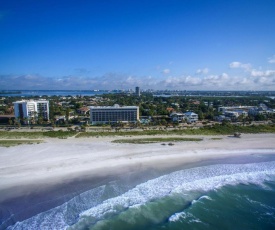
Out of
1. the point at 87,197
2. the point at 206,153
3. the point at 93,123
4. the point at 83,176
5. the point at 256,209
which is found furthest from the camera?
the point at 93,123

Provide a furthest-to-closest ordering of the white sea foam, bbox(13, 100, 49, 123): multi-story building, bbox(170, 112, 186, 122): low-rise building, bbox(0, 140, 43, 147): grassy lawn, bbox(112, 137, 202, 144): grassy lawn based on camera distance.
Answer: bbox(170, 112, 186, 122): low-rise building → bbox(13, 100, 49, 123): multi-story building → bbox(112, 137, 202, 144): grassy lawn → bbox(0, 140, 43, 147): grassy lawn → the white sea foam

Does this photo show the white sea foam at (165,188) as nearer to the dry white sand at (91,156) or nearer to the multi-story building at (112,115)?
the dry white sand at (91,156)

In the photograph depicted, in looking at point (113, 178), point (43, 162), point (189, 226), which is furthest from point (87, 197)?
point (43, 162)

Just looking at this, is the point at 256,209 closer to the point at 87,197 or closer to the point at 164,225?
the point at 164,225

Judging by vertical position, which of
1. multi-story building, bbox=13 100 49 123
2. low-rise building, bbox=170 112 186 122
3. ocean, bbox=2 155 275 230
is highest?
multi-story building, bbox=13 100 49 123

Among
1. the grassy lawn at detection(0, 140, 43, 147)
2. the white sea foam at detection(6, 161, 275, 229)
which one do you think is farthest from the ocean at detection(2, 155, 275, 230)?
the grassy lawn at detection(0, 140, 43, 147)

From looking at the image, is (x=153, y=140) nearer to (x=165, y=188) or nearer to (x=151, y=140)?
(x=151, y=140)

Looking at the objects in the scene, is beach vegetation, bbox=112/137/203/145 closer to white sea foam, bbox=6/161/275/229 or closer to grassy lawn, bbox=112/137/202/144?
grassy lawn, bbox=112/137/202/144
